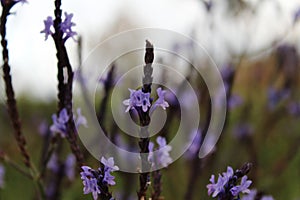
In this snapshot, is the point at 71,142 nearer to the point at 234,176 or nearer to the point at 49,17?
the point at 49,17

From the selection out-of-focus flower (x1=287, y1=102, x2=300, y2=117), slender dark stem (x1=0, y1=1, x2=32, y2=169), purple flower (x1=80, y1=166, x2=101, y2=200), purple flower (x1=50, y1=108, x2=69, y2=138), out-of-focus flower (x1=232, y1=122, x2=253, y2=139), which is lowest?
purple flower (x1=80, y1=166, x2=101, y2=200)

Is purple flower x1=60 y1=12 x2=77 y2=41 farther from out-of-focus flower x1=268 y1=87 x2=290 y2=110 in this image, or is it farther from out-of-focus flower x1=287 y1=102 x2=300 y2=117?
out-of-focus flower x1=287 y1=102 x2=300 y2=117

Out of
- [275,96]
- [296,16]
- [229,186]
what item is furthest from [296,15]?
[229,186]

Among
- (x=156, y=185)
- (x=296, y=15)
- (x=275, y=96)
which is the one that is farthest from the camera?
(x=275, y=96)

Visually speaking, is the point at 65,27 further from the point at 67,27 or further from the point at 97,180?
the point at 97,180

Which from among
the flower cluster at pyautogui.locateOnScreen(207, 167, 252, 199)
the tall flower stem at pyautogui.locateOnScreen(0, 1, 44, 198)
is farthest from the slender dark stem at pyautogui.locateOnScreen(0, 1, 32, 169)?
the flower cluster at pyautogui.locateOnScreen(207, 167, 252, 199)

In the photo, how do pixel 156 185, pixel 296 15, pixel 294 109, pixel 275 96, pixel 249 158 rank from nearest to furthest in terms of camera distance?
pixel 156 185 → pixel 296 15 → pixel 249 158 → pixel 275 96 → pixel 294 109

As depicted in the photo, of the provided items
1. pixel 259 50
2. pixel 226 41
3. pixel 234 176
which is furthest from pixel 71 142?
pixel 259 50
